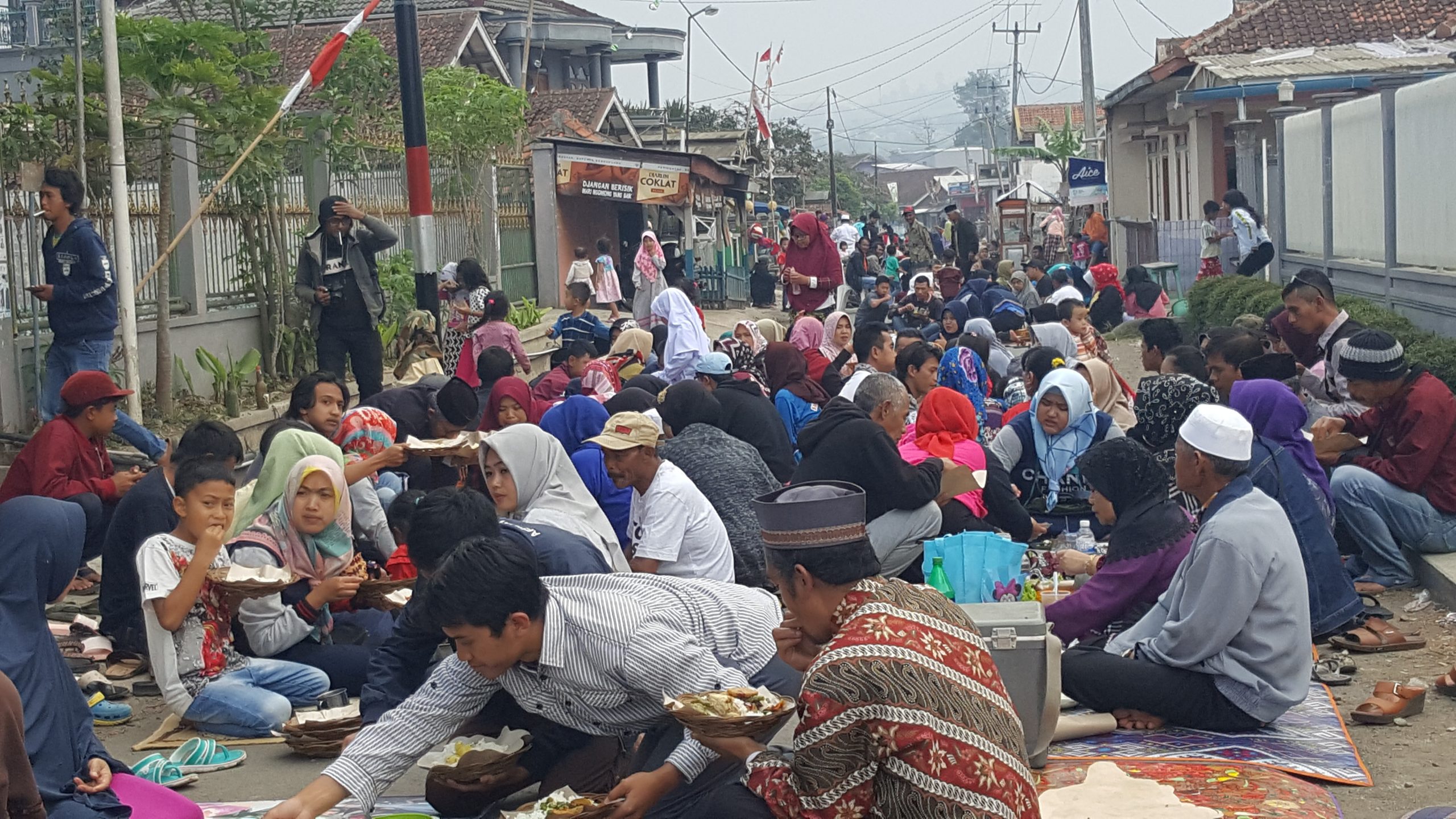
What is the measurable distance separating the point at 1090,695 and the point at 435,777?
2.41m

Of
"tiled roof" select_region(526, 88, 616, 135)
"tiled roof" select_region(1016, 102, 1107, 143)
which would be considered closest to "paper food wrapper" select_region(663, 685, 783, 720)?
"tiled roof" select_region(526, 88, 616, 135)

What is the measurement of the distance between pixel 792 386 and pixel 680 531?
3.85m

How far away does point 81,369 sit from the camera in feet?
30.9

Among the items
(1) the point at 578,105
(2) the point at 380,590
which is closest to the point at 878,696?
(2) the point at 380,590

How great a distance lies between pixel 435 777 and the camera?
4555 millimetres

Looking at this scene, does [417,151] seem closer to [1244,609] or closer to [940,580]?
[940,580]

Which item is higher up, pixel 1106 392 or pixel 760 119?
pixel 760 119

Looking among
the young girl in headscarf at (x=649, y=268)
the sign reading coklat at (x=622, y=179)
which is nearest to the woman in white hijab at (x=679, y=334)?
the young girl in headscarf at (x=649, y=268)

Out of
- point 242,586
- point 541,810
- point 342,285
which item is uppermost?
point 342,285

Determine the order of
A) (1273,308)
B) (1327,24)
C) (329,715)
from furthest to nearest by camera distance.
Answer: (1327,24) → (1273,308) → (329,715)

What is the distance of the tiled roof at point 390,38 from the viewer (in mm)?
28281

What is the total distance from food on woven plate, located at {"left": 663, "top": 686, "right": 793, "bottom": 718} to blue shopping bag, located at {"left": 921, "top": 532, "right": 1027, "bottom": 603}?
2255mm

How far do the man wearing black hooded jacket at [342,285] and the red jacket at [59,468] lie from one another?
3843 millimetres

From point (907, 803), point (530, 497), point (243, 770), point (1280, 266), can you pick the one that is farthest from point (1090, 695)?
point (1280, 266)
